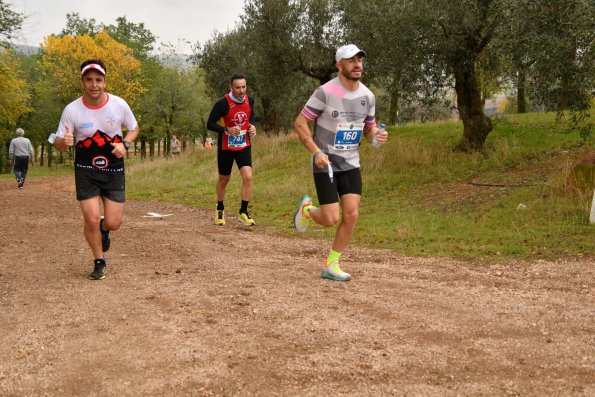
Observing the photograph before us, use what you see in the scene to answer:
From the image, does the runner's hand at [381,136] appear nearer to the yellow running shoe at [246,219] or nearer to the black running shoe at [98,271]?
the black running shoe at [98,271]

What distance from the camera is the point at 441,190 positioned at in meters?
13.4

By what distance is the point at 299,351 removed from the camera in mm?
3898

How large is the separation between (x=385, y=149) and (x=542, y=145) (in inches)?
173

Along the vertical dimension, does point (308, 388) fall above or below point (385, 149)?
below

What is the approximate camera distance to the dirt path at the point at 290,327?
3.44 m

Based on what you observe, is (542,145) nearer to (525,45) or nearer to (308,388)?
(525,45)

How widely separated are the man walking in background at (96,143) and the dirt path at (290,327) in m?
0.70

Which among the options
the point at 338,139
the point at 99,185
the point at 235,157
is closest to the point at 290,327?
the point at 338,139

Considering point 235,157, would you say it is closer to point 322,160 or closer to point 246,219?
point 246,219

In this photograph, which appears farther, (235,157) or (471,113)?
(471,113)

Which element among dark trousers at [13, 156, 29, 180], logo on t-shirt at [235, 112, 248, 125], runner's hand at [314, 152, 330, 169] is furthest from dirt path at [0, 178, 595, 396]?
dark trousers at [13, 156, 29, 180]

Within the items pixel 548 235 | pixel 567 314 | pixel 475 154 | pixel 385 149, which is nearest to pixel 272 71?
pixel 385 149

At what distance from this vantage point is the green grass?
28.1ft

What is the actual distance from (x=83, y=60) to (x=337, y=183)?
40.1 metres
